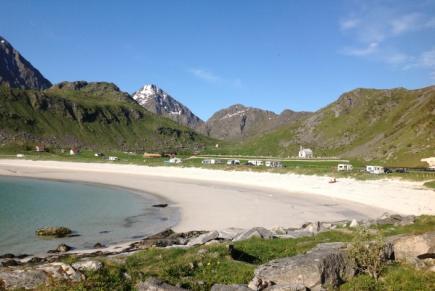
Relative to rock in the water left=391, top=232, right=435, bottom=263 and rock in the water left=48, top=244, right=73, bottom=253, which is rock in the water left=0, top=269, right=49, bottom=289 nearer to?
rock in the water left=391, top=232, right=435, bottom=263

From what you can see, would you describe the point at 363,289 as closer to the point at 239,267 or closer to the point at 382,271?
the point at 382,271

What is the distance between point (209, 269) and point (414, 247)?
875 centimetres

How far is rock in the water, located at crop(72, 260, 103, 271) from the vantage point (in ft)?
51.3

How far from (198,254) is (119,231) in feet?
66.6

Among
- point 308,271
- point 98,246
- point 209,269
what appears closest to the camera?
point 308,271

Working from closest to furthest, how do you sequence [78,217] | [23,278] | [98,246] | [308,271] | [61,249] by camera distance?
[308,271] → [23,278] → [61,249] → [98,246] → [78,217]

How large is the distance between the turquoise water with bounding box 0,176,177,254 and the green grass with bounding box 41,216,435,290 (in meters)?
14.7

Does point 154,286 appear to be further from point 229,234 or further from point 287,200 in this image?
point 287,200

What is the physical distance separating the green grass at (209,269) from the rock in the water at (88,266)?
39 centimetres

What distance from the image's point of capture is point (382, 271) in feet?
50.2

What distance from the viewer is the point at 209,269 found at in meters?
16.7

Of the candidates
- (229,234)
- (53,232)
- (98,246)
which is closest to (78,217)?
(53,232)

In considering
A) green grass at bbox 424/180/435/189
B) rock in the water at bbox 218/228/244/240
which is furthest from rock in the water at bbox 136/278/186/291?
green grass at bbox 424/180/435/189

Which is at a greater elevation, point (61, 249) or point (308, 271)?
point (308, 271)
